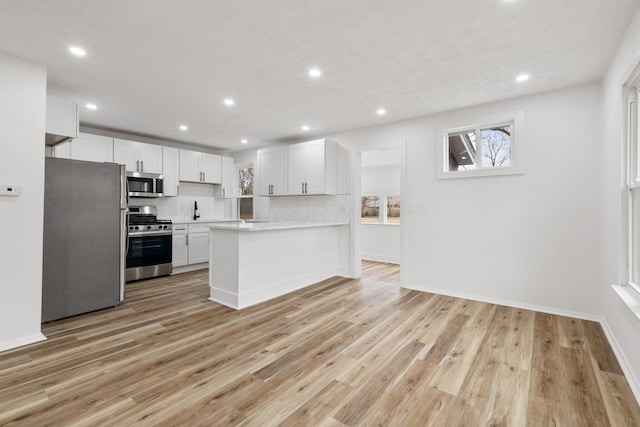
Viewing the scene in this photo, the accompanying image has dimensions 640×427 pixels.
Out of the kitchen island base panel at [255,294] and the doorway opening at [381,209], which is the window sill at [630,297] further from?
the doorway opening at [381,209]

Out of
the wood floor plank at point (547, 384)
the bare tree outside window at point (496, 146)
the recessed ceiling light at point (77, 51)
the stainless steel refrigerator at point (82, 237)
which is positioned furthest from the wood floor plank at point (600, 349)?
the recessed ceiling light at point (77, 51)

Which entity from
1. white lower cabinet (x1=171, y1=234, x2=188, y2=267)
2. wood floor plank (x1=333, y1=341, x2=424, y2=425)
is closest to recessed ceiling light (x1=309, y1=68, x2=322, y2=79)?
wood floor plank (x1=333, y1=341, x2=424, y2=425)

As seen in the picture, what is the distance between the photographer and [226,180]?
21.9 ft

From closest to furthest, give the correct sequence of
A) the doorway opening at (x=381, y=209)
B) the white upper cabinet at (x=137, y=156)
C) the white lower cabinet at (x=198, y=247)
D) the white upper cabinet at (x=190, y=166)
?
the white upper cabinet at (x=137, y=156), the white lower cabinet at (x=198, y=247), the white upper cabinet at (x=190, y=166), the doorway opening at (x=381, y=209)

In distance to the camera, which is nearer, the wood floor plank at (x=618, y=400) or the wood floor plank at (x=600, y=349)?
the wood floor plank at (x=618, y=400)

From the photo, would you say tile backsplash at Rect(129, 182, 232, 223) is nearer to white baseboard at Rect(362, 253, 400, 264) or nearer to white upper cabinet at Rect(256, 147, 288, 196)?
white upper cabinet at Rect(256, 147, 288, 196)

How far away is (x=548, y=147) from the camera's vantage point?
3.38m

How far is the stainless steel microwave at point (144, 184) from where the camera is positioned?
16.7 feet

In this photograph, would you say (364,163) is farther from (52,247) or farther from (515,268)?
(52,247)

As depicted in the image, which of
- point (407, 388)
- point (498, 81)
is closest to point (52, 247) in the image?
point (407, 388)

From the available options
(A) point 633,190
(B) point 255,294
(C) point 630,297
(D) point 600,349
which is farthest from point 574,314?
(B) point 255,294

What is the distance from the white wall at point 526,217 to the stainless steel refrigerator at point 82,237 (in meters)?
3.88

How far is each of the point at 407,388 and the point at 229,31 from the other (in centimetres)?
291

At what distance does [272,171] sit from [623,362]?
5.03 meters
